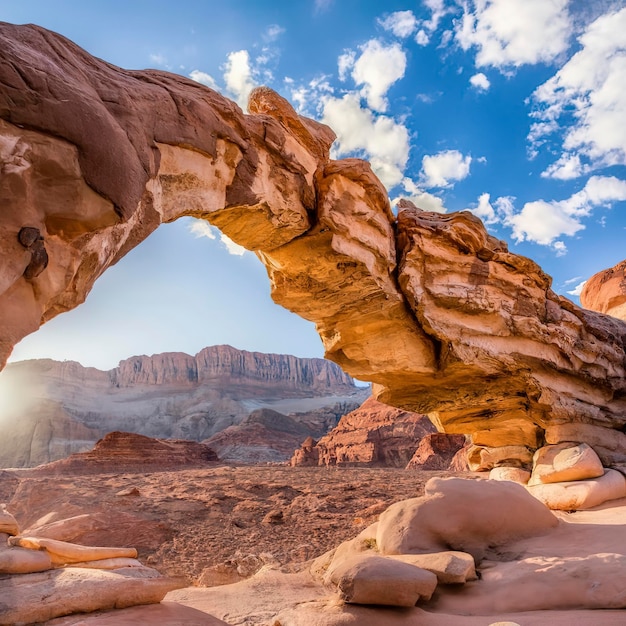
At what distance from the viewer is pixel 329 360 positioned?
9.66m

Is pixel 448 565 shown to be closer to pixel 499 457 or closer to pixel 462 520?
pixel 462 520

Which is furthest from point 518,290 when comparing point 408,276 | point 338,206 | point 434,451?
point 434,451

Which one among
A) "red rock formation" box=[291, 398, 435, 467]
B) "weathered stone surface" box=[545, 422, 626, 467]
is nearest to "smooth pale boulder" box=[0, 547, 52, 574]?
"weathered stone surface" box=[545, 422, 626, 467]

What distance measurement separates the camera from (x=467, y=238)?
29.8 feet

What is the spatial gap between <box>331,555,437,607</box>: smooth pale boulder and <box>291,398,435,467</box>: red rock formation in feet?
115

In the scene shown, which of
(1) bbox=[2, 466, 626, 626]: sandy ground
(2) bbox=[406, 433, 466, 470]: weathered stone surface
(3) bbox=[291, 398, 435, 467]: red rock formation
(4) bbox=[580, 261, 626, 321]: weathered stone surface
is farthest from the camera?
(3) bbox=[291, 398, 435, 467]: red rock formation

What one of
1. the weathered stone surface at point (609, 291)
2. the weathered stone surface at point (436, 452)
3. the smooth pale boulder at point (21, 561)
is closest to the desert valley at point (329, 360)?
the smooth pale boulder at point (21, 561)

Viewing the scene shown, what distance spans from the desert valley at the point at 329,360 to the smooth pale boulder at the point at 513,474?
5 cm

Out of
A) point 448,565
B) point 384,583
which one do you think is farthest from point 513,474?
point 384,583

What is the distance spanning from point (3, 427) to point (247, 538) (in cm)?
5980

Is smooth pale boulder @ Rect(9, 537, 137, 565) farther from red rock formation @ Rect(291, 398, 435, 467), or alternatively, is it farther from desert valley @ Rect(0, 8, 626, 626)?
red rock formation @ Rect(291, 398, 435, 467)

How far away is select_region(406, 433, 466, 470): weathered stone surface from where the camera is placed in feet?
107

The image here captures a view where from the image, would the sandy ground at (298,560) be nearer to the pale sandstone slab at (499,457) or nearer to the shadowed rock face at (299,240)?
the pale sandstone slab at (499,457)

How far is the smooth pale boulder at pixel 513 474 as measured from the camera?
9.12m
